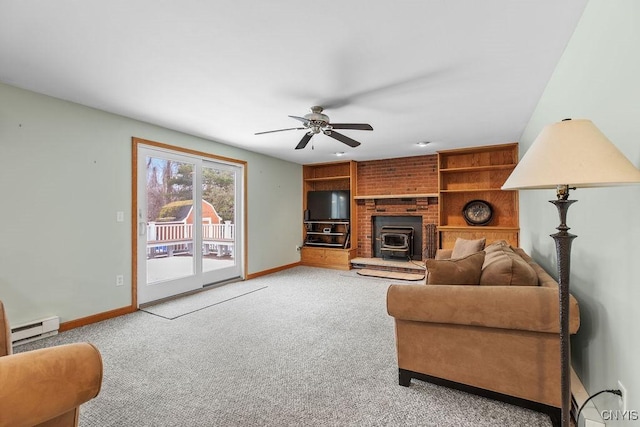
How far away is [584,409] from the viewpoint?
1.42 metres

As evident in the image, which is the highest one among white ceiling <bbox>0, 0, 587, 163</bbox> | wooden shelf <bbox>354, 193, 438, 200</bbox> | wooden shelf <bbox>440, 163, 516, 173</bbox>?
white ceiling <bbox>0, 0, 587, 163</bbox>

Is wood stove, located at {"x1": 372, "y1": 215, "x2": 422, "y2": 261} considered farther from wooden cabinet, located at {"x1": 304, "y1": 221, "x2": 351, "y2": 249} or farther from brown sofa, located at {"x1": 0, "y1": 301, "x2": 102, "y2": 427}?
brown sofa, located at {"x1": 0, "y1": 301, "x2": 102, "y2": 427}

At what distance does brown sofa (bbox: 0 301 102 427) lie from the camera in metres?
0.79

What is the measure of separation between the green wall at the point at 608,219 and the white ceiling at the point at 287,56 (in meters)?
0.37

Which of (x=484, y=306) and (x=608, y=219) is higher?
(x=608, y=219)

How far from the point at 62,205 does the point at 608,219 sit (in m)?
4.26

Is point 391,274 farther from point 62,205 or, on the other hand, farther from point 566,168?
point 62,205

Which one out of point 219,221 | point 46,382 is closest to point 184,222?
point 219,221

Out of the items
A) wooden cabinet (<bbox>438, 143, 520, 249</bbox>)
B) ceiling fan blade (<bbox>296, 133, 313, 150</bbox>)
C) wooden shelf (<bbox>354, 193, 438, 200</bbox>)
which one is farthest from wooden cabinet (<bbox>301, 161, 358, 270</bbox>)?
ceiling fan blade (<bbox>296, 133, 313, 150</bbox>)

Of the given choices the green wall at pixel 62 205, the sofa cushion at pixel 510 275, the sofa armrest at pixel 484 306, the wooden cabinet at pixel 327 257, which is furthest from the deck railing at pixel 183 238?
the sofa cushion at pixel 510 275

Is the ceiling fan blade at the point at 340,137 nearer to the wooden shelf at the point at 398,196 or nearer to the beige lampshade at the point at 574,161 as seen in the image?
the beige lampshade at the point at 574,161

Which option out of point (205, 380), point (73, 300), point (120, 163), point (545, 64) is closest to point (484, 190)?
point (545, 64)

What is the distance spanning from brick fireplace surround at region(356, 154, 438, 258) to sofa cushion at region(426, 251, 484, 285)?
3911 mm

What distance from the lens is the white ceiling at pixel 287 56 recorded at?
1681 millimetres
